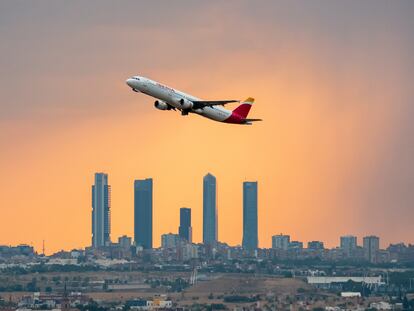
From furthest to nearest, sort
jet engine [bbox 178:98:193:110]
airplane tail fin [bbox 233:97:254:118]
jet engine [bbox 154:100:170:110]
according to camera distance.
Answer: airplane tail fin [bbox 233:97:254:118]
jet engine [bbox 154:100:170:110]
jet engine [bbox 178:98:193:110]

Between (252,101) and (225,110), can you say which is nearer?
(225,110)

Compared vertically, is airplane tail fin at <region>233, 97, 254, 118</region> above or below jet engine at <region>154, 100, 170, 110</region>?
above

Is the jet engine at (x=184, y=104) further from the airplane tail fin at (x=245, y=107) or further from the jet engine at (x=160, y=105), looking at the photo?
the airplane tail fin at (x=245, y=107)

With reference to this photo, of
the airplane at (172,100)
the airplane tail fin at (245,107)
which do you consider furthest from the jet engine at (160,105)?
the airplane tail fin at (245,107)

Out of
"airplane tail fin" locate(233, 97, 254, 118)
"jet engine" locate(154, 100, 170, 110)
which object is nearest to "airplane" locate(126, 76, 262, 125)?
"jet engine" locate(154, 100, 170, 110)

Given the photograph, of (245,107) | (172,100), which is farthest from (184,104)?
(245,107)

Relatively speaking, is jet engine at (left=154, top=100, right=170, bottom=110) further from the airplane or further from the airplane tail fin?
the airplane tail fin

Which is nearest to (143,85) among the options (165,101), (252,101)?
(165,101)

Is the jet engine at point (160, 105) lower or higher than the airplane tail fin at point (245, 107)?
lower

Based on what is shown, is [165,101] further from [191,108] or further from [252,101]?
[252,101]

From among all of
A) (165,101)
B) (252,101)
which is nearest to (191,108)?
(165,101)

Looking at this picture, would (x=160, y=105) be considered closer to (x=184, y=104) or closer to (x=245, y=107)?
(x=184, y=104)
